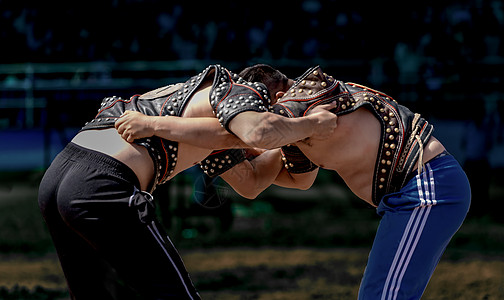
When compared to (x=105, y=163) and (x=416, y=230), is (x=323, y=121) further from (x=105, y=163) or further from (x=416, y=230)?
(x=105, y=163)

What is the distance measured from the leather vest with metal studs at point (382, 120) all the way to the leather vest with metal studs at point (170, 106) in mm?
178

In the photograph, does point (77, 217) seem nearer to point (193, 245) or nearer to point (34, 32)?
point (193, 245)

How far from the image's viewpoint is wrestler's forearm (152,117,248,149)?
6.79 ft

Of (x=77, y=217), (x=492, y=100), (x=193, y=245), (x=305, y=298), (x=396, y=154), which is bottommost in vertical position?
(x=193, y=245)

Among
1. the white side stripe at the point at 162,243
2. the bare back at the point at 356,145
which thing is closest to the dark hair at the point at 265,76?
the bare back at the point at 356,145

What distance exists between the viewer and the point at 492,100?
6785mm

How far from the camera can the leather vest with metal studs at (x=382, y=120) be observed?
2.26 meters

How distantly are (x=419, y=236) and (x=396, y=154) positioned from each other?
30 cm

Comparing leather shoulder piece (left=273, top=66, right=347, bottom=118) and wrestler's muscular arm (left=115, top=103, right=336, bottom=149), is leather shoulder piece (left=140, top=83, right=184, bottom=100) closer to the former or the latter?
wrestler's muscular arm (left=115, top=103, right=336, bottom=149)

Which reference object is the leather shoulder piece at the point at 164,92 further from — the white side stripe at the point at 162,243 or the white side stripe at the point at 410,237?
the white side stripe at the point at 410,237

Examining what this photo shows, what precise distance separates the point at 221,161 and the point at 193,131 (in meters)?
0.47

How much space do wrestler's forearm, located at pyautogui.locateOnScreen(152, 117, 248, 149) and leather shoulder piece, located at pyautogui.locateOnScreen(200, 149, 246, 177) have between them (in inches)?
13.8

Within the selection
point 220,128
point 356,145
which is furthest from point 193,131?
point 356,145

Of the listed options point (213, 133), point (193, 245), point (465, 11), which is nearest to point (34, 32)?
point (193, 245)
